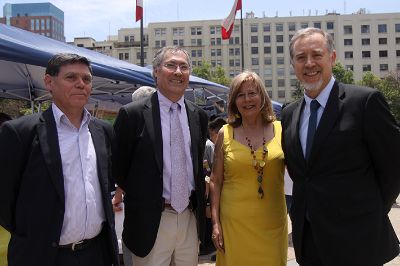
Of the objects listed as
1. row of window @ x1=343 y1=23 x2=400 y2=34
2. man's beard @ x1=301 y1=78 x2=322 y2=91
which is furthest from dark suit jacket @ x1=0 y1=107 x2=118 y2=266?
row of window @ x1=343 y1=23 x2=400 y2=34

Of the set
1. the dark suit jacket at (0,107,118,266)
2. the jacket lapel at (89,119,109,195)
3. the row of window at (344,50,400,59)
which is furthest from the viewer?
the row of window at (344,50,400,59)

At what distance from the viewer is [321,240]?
261 cm

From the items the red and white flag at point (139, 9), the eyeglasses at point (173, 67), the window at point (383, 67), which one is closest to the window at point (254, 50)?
the window at point (383, 67)

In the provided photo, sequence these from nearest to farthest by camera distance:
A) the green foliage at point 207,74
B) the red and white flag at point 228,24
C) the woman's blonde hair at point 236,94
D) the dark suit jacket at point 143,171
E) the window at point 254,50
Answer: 1. the dark suit jacket at point 143,171
2. the woman's blonde hair at point 236,94
3. the red and white flag at point 228,24
4. the green foliage at point 207,74
5. the window at point 254,50

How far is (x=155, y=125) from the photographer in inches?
119

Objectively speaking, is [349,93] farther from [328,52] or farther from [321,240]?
[321,240]

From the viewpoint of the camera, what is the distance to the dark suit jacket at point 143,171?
9.65 ft

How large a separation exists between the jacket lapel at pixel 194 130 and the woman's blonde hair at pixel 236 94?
0.32 meters

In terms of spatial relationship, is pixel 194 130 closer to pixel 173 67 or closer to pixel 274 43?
pixel 173 67

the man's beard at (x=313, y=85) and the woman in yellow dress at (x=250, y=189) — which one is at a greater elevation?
the man's beard at (x=313, y=85)

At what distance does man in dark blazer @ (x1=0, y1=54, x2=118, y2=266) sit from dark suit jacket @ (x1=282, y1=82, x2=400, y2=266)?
1256 millimetres

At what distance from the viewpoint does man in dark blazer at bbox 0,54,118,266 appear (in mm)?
2357

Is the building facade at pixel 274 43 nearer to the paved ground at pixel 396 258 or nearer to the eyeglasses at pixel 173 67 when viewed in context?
the paved ground at pixel 396 258

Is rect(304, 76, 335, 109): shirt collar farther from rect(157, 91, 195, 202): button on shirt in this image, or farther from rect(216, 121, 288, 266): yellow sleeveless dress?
rect(157, 91, 195, 202): button on shirt
